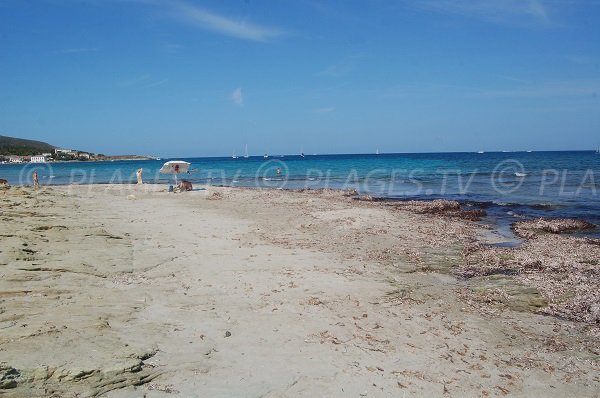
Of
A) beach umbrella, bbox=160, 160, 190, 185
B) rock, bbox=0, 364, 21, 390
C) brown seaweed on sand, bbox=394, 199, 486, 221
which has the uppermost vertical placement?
beach umbrella, bbox=160, 160, 190, 185

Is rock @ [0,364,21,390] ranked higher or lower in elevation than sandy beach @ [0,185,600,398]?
higher

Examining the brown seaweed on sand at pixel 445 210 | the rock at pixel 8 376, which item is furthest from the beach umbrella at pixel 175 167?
the rock at pixel 8 376

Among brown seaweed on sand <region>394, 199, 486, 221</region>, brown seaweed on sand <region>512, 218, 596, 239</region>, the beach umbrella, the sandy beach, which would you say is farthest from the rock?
the beach umbrella

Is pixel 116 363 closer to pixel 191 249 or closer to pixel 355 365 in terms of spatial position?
pixel 355 365

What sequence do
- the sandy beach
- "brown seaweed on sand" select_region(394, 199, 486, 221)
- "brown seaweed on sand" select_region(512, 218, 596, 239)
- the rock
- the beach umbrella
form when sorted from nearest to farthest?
the rock, the sandy beach, "brown seaweed on sand" select_region(512, 218, 596, 239), "brown seaweed on sand" select_region(394, 199, 486, 221), the beach umbrella

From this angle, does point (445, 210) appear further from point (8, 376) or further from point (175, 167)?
point (8, 376)

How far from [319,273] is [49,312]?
5874 millimetres

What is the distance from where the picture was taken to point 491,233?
18594 millimetres

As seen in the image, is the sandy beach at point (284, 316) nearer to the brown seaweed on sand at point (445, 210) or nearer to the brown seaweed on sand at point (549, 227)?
the brown seaweed on sand at point (549, 227)

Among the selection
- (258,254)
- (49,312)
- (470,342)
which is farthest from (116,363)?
(258,254)

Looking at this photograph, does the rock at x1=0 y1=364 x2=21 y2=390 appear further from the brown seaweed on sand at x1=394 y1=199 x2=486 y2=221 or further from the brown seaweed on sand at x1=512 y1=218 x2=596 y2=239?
the brown seaweed on sand at x1=394 y1=199 x2=486 y2=221

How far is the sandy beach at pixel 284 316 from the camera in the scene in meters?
5.49

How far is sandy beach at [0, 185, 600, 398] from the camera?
5492 mm

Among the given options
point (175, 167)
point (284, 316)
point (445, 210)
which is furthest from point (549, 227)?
point (175, 167)
